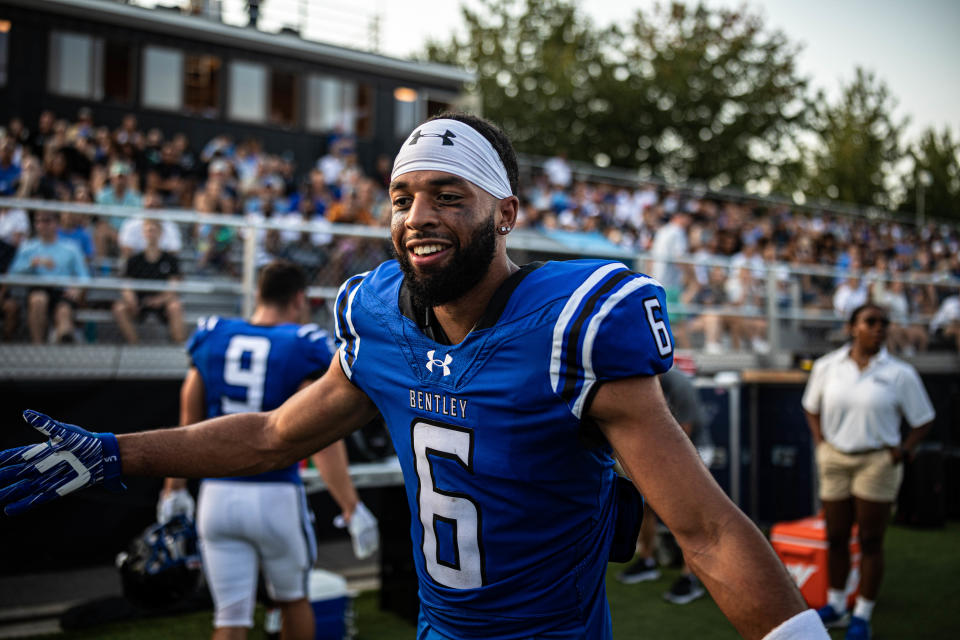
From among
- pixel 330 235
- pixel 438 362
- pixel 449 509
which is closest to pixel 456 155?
pixel 438 362

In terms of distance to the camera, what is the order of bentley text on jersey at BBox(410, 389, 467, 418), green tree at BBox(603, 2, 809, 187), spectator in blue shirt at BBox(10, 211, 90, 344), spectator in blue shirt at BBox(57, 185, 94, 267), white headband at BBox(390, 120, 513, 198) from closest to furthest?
bentley text on jersey at BBox(410, 389, 467, 418) < white headband at BBox(390, 120, 513, 198) < spectator in blue shirt at BBox(10, 211, 90, 344) < spectator in blue shirt at BBox(57, 185, 94, 267) < green tree at BBox(603, 2, 809, 187)

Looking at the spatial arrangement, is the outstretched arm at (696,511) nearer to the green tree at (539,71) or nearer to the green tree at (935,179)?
the green tree at (539,71)

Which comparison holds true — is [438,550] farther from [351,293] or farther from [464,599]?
[351,293]

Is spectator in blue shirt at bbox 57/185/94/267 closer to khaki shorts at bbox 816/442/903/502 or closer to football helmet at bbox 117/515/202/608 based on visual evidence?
football helmet at bbox 117/515/202/608

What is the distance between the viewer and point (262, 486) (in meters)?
4.28

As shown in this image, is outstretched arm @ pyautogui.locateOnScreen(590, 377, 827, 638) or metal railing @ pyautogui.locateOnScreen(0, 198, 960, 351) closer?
outstretched arm @ pyautogui.locateOnScreen(590, 377, 827, 638)

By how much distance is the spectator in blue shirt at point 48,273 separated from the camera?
6.56m

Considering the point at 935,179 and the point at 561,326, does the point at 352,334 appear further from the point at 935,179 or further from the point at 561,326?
the point at 935,179

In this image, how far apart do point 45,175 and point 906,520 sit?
10915mm

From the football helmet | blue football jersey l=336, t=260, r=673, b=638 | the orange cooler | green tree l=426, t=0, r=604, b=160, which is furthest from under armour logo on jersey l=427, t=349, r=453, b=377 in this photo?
green tree l=426, t=0, r=604, b=160

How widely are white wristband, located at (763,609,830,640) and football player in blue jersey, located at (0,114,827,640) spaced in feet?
0.14

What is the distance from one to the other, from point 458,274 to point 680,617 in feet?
16.4

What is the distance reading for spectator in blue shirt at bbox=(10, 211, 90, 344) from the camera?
258 inches

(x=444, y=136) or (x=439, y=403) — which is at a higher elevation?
(x=444, y=136)
